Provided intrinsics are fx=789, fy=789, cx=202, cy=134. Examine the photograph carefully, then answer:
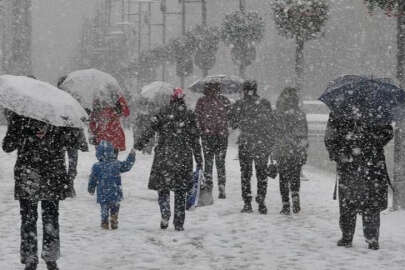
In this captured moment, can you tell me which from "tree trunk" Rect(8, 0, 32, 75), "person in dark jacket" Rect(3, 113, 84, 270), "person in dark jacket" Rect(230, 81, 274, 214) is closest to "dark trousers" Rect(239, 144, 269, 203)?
"person in dark jacket" Rect(230, 81, 274, 214)

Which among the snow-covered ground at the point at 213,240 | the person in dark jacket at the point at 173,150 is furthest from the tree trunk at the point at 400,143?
the person in dark jacket at the point at 173,150

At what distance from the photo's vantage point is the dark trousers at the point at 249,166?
408 inches

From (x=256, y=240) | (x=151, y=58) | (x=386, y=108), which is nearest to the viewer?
(x=386, y=108)

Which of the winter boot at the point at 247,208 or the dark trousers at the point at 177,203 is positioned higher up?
the dark trousers at the point at 177,203

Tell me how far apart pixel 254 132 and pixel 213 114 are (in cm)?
122

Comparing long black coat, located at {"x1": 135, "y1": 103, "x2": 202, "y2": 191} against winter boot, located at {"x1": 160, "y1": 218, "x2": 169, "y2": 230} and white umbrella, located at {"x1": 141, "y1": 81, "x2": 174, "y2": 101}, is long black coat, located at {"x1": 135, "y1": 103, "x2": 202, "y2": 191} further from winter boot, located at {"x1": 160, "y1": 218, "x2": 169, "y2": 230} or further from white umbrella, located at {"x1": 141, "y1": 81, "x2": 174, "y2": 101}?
white umbrella, located at {"x1": 141, "y1": 81, "x2": 174, "y2": 101}

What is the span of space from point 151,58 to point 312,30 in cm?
2940

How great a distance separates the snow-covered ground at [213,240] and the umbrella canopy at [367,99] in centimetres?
142

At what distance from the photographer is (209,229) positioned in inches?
370

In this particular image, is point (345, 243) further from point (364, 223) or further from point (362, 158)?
point (362, 158)

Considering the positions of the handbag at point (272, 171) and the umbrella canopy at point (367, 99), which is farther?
the handbag at point (272, 171)

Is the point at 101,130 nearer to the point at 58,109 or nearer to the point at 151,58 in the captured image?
the point at 58,109

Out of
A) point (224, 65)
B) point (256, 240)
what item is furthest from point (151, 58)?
point (224, 65)

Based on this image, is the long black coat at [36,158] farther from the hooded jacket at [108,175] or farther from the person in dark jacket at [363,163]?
the person in dark jacket at [363,163]
